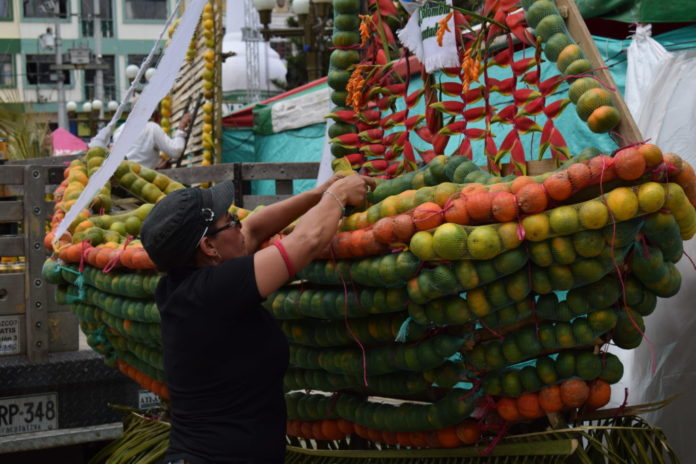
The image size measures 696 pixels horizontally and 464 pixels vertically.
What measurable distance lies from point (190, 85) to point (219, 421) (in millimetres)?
11336

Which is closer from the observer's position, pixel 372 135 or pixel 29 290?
pixel 372 135

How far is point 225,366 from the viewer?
247 centimetres

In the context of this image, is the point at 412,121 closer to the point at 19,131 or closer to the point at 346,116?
the point at 346,116

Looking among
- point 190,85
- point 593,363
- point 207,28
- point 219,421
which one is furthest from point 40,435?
point 190,85

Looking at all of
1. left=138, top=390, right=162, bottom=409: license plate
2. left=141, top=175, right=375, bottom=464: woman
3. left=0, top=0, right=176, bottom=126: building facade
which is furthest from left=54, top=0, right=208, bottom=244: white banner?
left=0, top=0, right=176, bottom=126: building facade

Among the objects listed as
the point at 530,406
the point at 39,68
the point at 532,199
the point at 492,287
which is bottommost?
the point at 530,406

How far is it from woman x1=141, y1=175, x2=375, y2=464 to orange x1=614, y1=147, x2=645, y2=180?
0.81 m

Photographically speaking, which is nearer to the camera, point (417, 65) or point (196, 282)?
point (196, 282)

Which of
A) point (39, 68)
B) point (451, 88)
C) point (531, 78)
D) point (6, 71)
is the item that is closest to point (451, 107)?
point (451, 88)

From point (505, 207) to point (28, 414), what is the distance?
120 inches

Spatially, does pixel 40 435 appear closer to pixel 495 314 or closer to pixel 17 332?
pixel 17 332

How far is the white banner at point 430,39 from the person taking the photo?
2965mm

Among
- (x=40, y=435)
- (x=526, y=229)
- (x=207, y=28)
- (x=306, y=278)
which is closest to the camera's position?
(x=526, y=229)

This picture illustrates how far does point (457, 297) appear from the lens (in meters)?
2.38
